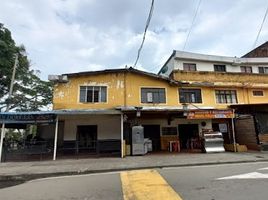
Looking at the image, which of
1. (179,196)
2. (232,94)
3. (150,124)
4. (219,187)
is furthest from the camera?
(232,94)

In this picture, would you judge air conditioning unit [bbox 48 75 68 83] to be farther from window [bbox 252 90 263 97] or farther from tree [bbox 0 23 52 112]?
window [bbox 252 90 263 97]

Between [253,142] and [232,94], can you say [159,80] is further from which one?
[253,142]

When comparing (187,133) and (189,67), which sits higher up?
(189,67)

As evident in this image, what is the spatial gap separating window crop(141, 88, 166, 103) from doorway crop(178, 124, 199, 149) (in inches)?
118

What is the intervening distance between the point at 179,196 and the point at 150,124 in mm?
13131

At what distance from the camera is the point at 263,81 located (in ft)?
69.9

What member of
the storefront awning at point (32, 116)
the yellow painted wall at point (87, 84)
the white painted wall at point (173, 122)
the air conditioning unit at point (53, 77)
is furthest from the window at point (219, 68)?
the air conditioning unit at point (53, 77)

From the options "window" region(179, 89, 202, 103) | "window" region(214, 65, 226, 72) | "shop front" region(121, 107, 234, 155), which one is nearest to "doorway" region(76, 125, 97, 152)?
"shop front" region(121, 107, 234, 155)

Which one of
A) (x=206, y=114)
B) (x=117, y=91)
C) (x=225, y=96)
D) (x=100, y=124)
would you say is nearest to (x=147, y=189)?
(x=206, y=114)

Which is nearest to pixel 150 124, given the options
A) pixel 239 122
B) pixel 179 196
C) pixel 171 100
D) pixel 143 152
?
pixel 171 100

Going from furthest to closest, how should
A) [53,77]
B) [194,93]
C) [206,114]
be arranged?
[194,93], [53,77], [206,114]

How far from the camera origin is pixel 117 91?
17.6m

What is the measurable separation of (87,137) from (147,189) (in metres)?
11.5

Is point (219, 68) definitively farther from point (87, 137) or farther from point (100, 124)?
point (87, 137)
